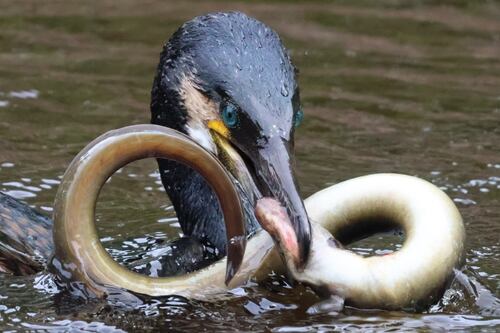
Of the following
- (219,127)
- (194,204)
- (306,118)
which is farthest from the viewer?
(306,118)

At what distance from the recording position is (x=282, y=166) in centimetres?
467

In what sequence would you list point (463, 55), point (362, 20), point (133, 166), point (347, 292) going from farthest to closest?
point (362, 20), point (463, 55), point (133, 166), point (347, 292)

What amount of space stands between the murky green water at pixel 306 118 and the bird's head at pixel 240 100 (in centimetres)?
43

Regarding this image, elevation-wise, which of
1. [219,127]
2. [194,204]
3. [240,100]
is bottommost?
[194,204]

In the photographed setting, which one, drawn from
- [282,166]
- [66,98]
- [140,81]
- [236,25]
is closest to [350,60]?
[140,81]

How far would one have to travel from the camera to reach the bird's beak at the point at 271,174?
4445 mm

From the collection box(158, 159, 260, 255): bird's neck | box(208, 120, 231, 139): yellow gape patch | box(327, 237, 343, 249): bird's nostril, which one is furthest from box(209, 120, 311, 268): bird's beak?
box(158, 159, 260, 255): bird's neck

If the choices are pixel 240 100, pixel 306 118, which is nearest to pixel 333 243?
pixel 240 100

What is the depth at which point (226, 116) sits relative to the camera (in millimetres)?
5031

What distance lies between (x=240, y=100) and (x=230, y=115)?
0.09 m

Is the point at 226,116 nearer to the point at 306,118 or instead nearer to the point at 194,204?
the point at 194,204

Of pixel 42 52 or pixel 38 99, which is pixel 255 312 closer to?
pixel 38 99

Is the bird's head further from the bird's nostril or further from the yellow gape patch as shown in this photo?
the bird's nostril

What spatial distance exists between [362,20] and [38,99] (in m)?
3.32
